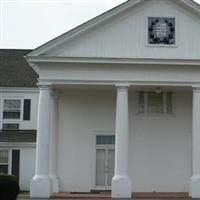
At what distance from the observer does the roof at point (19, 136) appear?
3303 cm

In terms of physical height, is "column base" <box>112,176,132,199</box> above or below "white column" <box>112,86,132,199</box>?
below

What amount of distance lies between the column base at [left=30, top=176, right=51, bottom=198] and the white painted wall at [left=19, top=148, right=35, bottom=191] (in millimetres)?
7896

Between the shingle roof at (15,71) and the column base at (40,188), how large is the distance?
10784 mm

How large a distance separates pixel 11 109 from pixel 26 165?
3.44 metres

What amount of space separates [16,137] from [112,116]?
7147 millimetres

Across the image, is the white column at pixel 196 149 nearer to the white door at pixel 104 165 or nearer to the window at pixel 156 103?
the window at pixel 156 103

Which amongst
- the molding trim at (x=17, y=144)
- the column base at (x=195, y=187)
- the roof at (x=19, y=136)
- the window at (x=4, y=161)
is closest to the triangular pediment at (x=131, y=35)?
the column base at (x=195, y=187)

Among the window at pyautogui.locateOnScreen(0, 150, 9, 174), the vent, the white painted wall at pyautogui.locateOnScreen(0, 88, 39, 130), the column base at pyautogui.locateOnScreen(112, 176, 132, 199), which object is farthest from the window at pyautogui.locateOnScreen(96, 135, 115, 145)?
the vent

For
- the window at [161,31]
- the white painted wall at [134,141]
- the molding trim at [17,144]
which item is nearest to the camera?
the window at [161,31]

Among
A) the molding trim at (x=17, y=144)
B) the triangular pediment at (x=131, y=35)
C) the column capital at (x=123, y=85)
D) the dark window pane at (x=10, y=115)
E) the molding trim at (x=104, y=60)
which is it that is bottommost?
the molding trim at (x=17, y=144)

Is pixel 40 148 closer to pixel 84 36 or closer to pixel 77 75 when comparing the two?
pixel 77 75

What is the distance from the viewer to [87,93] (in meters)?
28.7

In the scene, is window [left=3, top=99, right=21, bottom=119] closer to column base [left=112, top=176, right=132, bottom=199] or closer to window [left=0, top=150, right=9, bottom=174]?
window [left=0, top=150, right=9, bottom=174]

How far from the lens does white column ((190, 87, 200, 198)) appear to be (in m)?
25.2
